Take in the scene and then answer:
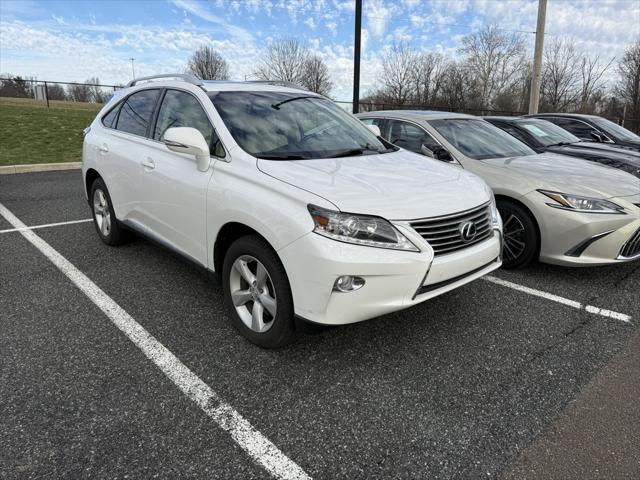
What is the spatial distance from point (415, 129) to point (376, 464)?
13.4 ft

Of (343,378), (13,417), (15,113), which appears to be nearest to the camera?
(13,417)

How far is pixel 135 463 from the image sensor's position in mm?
2094

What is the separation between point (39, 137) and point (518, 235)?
48.1 ft

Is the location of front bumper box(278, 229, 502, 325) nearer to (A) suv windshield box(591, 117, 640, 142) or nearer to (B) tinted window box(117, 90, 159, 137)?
(B) tinted window box(117, 90, 159, 137)

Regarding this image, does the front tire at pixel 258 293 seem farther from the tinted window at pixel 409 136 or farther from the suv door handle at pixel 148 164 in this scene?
the tinted window at pixel 409 136

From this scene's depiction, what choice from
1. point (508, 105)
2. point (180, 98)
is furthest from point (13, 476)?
point (508, 105)

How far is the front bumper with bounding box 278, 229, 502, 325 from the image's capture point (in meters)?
2.50

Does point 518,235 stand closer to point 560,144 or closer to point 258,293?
point 258,293

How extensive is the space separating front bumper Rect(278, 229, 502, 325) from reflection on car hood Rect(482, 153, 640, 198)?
7.38ft

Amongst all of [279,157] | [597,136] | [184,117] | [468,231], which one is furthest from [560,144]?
[184,117]

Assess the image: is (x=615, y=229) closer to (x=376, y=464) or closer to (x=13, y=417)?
(x=376, y=464)

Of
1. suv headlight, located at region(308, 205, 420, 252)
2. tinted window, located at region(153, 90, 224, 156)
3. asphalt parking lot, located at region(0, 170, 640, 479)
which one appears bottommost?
asphalt parking lot, located at region(0, 170, 640, 479)

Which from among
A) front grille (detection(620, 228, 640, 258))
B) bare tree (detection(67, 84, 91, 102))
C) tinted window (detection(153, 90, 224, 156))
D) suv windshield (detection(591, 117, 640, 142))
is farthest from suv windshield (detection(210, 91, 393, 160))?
bare tree (detection(67, 84, 91, 102))

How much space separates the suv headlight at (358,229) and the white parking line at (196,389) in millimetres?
1081
